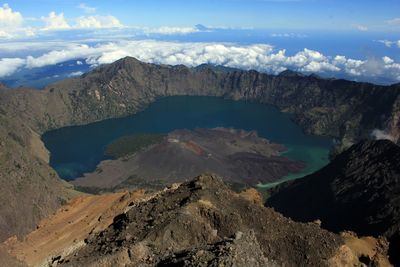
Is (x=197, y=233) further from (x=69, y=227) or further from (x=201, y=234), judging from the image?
(x=69, y=227)

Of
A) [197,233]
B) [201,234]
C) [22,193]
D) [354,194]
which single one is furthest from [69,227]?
[354,194]

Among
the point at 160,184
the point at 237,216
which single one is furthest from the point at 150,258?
the point at 160,184

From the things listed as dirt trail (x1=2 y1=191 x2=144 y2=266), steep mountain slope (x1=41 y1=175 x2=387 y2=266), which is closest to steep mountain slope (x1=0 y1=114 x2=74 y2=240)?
dirt trail (x1=2 y1=191 x2=144 y2=266)

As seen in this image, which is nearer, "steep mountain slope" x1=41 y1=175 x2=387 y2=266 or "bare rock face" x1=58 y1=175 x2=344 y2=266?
"bare rock face" x1=58 y1=175 x2=344 y2=266

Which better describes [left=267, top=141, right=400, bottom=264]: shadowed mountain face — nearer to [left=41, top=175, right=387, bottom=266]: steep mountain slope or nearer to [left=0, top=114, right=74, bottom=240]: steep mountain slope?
[left=41, top=175, right=387, bottom=266]: steep mountain slope

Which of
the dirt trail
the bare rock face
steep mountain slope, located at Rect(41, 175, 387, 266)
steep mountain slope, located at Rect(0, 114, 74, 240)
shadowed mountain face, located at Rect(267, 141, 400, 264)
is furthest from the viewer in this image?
steep mountain slope, located at Rect(0, 114, 74, 240)

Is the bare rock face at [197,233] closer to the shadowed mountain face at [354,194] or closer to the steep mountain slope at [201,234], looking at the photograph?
the steep mountain slope at [201,234]
